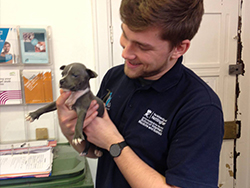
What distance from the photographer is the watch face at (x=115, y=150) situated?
30.2 inches

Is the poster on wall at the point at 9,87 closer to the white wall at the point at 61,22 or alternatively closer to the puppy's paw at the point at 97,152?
the white wall at the point at 61,22

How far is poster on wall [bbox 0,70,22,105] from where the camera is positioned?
4.72 ft

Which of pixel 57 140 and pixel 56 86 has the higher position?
pixel 56 86

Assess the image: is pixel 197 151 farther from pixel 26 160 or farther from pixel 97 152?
pixel 26 160

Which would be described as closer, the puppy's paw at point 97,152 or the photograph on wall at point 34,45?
the puppy's paw at point 97,152

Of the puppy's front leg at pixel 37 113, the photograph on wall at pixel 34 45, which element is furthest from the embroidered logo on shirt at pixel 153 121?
the photograph on wall at pixel 34 45

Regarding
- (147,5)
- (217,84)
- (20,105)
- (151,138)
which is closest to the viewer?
(147,5)

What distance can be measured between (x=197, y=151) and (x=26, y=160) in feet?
3.23

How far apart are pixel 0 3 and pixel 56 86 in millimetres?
Answer: 648

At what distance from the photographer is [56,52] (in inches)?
59.4

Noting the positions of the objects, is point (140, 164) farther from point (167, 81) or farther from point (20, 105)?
point (20, 105)

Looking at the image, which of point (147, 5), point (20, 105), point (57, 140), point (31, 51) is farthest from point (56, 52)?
point (147, 5)

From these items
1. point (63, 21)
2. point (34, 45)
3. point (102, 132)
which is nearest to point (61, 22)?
point (63, 21)

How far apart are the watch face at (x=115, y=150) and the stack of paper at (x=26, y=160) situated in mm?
505
